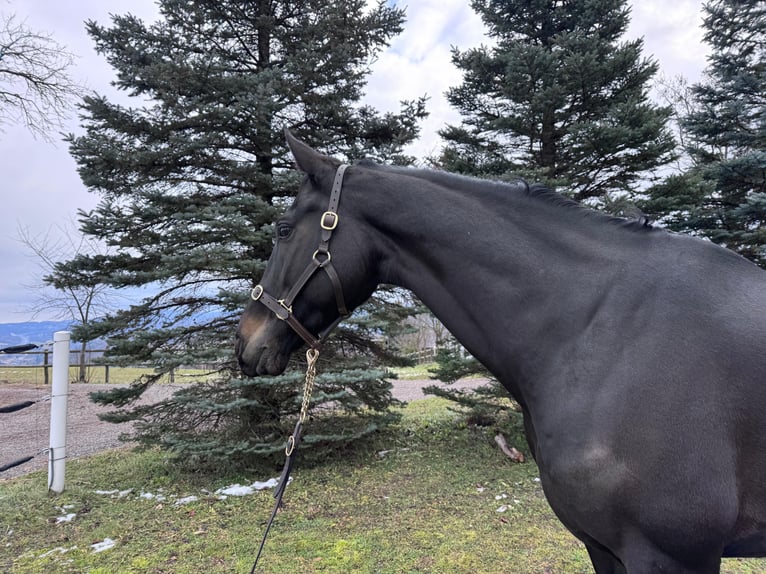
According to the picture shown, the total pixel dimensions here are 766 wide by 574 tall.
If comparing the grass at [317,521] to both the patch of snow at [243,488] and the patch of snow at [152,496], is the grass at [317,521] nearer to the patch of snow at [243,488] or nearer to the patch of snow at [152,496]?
the patch of snow at [152,496]

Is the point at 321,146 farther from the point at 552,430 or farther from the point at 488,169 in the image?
the point at 552,430

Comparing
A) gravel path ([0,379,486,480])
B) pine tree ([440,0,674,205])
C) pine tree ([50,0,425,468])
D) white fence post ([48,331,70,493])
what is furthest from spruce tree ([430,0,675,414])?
gravel path ([0,379,486,480])

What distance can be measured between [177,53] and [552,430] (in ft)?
20.2

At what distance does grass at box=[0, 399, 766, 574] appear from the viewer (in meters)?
3.48

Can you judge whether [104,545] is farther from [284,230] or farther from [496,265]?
[496,265]

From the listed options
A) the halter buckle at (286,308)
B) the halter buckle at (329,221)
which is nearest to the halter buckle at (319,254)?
the halter buckle at (329,221)

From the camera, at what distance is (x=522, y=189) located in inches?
74.3

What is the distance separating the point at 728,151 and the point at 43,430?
54.8ft

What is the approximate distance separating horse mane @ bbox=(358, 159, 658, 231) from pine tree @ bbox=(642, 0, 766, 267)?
5.31 meters

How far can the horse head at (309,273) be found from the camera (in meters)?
1.84

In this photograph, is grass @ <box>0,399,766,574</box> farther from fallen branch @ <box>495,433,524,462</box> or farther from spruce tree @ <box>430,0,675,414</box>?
spruce tree @ <box>430,0,675,414</box>

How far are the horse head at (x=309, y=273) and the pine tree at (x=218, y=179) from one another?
3.17 meters

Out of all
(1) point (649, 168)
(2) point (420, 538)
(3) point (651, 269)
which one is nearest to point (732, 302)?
(3) point (651, 269)

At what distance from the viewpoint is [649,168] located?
653cm
